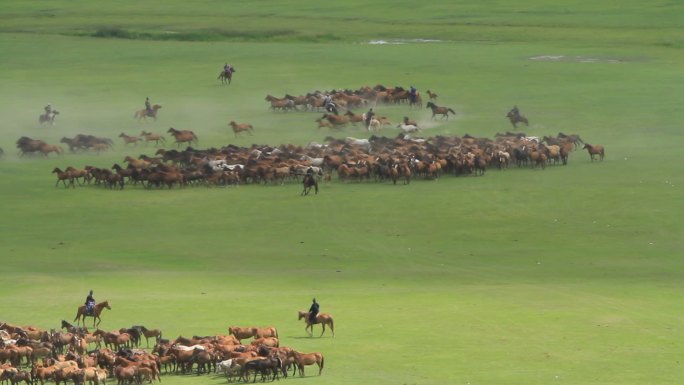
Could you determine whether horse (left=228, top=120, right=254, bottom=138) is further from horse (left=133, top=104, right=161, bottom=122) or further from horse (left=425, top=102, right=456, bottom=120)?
horse (left=425, top=102, right=456, bottom=120)

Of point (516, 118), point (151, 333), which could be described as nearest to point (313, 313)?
point (151, 333)

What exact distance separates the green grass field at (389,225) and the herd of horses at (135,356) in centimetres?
54

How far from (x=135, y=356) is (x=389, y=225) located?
1732cm

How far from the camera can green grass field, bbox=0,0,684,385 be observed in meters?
31.0

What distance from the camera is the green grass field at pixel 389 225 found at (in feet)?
102

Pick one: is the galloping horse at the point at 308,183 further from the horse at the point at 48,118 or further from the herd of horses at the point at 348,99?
the horse at the point at 48,118

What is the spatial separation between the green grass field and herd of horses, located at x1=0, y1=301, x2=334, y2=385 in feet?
1.78

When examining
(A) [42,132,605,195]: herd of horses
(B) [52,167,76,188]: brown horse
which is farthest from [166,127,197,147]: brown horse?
(B) [52,167,76,188]: brown horse

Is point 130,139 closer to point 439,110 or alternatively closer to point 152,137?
point 152,137

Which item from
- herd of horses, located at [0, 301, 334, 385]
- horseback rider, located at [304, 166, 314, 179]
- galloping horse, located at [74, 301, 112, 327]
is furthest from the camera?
horseback rider, located at [304, 166, 314, 179]

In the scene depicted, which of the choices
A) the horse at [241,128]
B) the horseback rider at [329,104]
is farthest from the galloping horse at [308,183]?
the horseback rider at [329,104]

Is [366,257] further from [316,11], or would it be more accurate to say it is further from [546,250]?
[316,11]

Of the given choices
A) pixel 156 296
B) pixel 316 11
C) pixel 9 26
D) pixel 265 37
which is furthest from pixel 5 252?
pixel 316 11

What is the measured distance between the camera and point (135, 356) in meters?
27.6
